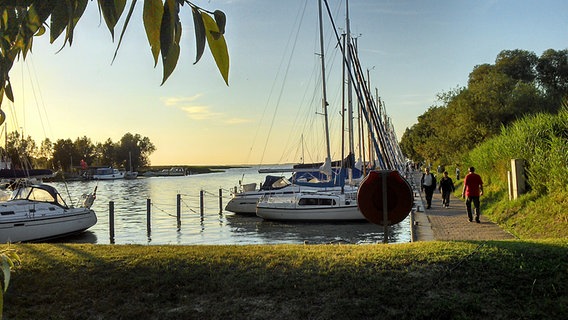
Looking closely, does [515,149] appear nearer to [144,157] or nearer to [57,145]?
[57,145]

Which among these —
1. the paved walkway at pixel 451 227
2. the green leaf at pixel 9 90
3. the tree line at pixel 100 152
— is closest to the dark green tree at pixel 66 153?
the tree line at pixel 100 152

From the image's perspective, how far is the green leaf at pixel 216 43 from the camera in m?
1.58

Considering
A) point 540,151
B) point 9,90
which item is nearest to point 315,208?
point 540,151

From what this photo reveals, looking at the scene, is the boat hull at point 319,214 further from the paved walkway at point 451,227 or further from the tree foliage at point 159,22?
the tree foliage at point 159,22

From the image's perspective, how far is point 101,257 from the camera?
6.95 metres

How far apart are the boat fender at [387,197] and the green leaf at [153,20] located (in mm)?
6639

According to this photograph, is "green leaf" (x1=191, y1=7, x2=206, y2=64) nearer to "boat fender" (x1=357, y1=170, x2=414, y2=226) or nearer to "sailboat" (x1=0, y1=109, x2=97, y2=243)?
"boat fender" (x1=357, y1=170, x2=414, y2=226)

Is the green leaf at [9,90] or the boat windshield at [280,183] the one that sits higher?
the green leaf at [9,90]

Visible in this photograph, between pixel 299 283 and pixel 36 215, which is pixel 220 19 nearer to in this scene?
pixel 299 283

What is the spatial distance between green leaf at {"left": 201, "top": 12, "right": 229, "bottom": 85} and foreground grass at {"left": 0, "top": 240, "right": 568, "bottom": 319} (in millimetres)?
3924

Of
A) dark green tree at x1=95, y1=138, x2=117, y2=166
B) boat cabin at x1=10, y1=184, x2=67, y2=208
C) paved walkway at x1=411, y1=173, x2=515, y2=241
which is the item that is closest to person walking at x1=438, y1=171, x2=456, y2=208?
paved walkway at x1=411, y1=173, x2=515, y2=241

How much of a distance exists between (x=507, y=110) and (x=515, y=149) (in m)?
17.7

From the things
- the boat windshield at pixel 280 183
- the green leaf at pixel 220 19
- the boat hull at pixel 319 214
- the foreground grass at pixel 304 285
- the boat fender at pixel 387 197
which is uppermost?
the green leaf at pixel 220 19

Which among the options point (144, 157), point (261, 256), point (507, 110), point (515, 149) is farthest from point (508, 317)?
point (144, 157)
